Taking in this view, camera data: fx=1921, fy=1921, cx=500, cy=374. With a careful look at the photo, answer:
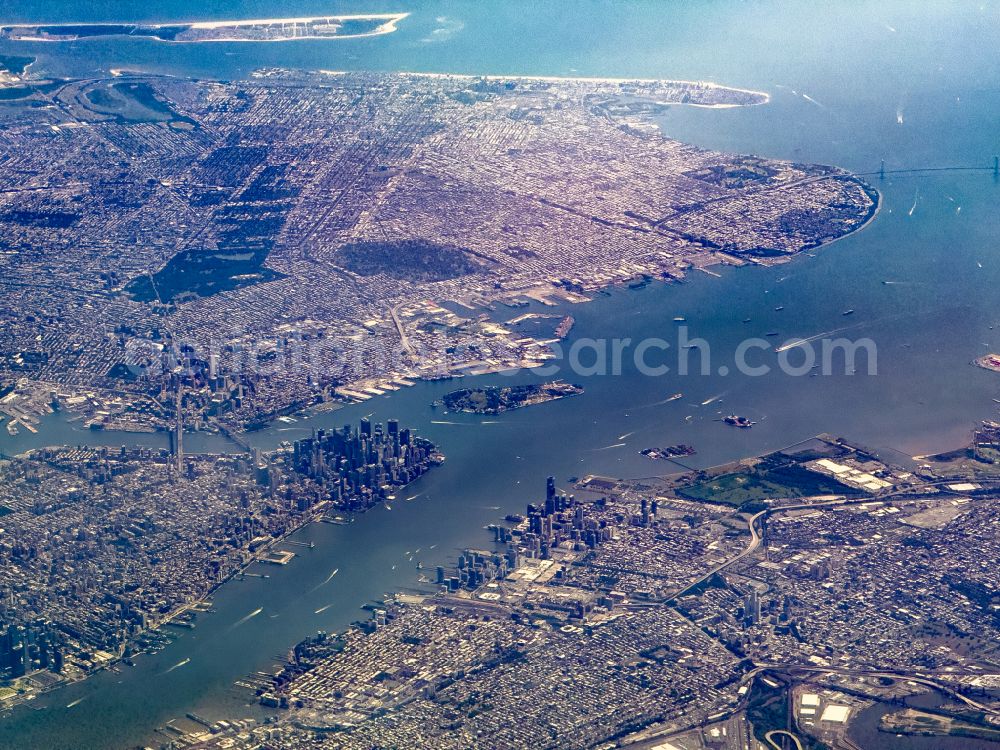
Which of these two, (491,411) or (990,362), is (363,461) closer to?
(491,411)

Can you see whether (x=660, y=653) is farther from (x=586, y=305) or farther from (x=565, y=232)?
(x=565, y=232)

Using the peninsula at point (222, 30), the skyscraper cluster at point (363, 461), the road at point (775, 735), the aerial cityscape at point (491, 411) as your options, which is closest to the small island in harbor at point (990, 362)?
the aerial cityscape at point (491, 411)

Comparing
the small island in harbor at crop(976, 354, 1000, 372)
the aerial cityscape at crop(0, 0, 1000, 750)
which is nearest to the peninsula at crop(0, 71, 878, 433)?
the aerial cityscape at crop(0, 0, 1000, 750)

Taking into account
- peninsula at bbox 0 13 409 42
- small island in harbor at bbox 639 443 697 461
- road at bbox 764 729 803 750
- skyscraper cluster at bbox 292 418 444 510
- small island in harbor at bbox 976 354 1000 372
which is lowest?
road at bbox 764 729 803 750

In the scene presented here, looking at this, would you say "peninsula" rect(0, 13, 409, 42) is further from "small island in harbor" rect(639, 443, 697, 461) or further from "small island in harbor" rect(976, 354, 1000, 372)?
"small island in harbor" rect(639, 443, 697, 461)

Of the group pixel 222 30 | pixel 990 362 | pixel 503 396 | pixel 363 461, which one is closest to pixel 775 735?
pixel 363 461

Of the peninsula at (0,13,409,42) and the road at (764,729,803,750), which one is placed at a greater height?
the peninsula at (0,13,409,42)
